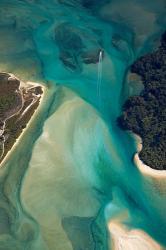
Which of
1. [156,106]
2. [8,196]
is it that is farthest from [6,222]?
[156,106]

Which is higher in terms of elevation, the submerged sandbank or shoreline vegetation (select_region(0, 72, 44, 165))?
shoreline vegetation (select_region(0, 72, 44, 165))

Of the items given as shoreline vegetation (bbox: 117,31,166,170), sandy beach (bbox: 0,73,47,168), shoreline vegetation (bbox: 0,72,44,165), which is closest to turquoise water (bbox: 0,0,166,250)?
sandy beach (bbox: 0,73,47,168)

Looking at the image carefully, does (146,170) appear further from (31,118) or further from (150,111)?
(31,118)

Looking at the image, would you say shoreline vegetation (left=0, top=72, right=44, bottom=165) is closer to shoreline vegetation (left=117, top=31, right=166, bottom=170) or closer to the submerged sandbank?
shoreline vegetation (left=117, top=31, right=166, bottom=170)

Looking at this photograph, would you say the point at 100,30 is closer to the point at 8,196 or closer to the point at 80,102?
the point at 80,102

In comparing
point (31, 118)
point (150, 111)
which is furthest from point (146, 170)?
point (31, 118)
